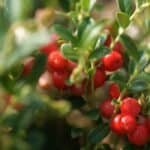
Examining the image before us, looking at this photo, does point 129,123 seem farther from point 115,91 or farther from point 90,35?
point 90,35

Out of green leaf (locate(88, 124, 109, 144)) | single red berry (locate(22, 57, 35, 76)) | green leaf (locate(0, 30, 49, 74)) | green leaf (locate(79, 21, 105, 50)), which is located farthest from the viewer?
green leaf (locate(88, 124, 109, 144))

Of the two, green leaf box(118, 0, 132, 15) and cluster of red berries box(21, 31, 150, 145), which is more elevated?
green leaf box(118, 0, 132, 15)

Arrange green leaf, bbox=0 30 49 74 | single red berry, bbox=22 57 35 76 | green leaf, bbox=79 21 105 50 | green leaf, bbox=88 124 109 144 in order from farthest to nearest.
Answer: green leaf, bbox=88 124 109 144 → green leaf, bbox=79 21 105 50 → single red berry, bbox=22 57 35 76 → green leaf, bbox=0 30 49 74

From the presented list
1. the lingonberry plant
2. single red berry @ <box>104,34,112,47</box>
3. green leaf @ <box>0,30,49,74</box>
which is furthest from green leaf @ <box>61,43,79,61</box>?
green leaf @ <box>0,30,49,74</box>

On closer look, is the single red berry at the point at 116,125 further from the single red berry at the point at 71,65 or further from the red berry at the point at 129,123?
the single red berry at the point at 71,65

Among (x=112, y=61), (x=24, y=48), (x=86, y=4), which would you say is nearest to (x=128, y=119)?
(x=112, y=61)

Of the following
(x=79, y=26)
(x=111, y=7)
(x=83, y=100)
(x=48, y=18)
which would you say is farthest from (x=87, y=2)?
(x=111, y=7)

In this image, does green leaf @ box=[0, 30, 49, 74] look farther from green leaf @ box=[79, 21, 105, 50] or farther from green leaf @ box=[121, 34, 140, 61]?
green leaf @ box=[121, 34, 140, 61]
